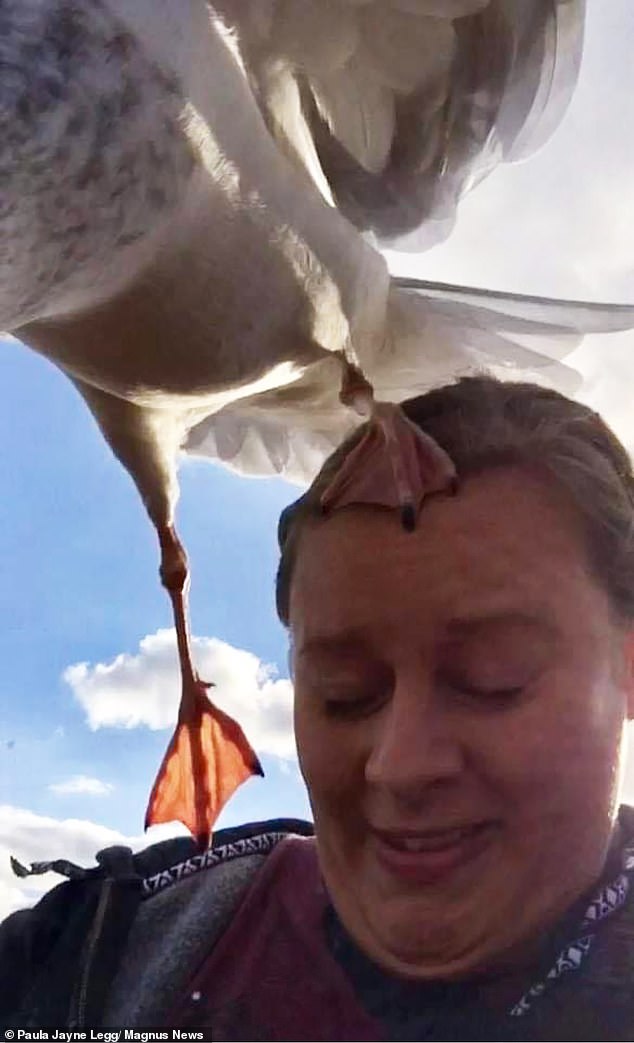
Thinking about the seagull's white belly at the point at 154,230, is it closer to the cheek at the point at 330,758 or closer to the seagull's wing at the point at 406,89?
the seagull's wing at the point at 406,89

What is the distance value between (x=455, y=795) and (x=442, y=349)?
845 millimetres

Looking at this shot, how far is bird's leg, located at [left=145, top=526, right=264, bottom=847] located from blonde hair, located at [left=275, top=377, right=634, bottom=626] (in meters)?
0.46

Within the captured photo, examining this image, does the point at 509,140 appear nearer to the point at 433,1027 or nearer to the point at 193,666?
the point at 193,666

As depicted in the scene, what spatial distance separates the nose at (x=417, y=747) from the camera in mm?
692

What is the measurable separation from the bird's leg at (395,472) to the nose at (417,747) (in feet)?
0.39

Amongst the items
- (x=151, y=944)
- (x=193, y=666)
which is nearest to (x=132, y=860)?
(x=151, y=944)

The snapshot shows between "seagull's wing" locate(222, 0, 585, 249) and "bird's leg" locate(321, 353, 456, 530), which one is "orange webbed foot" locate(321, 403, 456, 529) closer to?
"bird's leg" locate(321, 353, 456, 530)

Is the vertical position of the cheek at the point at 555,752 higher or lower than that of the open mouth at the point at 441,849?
higher

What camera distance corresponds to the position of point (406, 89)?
1316 millimetres

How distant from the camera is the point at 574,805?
69cm

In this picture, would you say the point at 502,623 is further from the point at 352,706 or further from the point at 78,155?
the point at 78,155

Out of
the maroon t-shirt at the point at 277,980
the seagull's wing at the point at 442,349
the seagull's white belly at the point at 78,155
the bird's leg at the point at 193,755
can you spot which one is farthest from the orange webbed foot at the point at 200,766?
the seagull's white belly at the point at 78,155

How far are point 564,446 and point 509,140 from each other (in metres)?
0.66

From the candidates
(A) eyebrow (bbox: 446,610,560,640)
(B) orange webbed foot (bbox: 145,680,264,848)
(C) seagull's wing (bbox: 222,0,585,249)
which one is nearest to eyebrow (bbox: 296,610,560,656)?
(A) eyebrow (bbox: 446,610,560,640)
